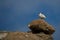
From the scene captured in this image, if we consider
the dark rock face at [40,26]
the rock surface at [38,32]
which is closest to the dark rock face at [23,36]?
the rock surface at [38,32]

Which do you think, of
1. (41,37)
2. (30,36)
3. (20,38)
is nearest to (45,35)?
(41,37)

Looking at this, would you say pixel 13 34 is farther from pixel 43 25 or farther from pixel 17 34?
pixel 43 25

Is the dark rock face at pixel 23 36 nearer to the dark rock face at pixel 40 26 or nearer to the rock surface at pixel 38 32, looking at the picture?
the rock surface at pixel 38 32

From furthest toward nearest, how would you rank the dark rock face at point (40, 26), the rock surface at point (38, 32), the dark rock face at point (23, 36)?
the dark rock face at point (40, 26) < the rock surface at point (38, 32) < the dark rock face at point (23, 36)

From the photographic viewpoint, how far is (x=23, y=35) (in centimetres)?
629

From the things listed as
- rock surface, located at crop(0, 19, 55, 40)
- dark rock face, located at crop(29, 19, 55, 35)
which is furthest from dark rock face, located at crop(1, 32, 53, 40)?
dark rock face, located at crop(29, 19, 55, 35)

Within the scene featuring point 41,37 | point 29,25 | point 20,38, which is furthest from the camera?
point 29,25

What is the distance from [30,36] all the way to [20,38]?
1.39 feet

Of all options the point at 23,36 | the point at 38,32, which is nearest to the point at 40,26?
the point at 38,32

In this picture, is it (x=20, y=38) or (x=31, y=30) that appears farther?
(x=31, y=30)

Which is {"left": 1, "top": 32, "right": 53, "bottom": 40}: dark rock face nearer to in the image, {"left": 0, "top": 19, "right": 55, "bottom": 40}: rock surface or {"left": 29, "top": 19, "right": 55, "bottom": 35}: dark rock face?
{"left": 0, "top": 19, "right": 55, "bottom": 40}: rock surface

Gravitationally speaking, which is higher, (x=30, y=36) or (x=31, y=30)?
(x=31, y=30)

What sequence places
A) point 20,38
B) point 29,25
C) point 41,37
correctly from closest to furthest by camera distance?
1. point 20,38
2. point 41,37
3. point 29,25

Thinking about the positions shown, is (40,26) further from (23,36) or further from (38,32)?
(23,36)
